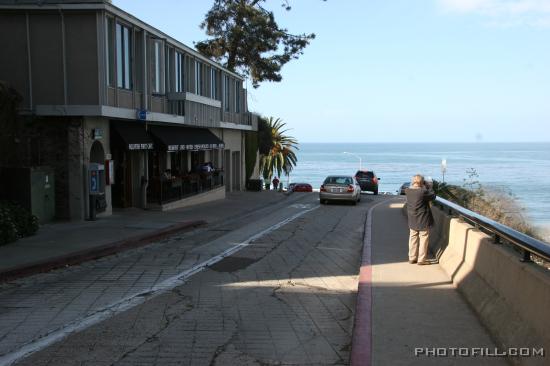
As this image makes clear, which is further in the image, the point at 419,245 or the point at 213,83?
the point at 213,83

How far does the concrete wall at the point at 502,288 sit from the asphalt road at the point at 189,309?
5.03 feet

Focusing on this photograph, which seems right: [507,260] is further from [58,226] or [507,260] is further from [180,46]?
[180,46]

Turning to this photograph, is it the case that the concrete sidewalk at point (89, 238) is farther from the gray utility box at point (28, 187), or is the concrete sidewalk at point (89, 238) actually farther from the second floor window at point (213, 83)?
the second floor window at point (213, 83)

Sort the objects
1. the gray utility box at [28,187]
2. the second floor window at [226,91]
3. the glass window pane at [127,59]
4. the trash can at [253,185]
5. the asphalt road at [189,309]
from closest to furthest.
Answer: the asphalt road at [189,309], the gray utility box at [28,187], the glass window pane at [127,59], the second floor window at [226,91], the trash can at [253,185]

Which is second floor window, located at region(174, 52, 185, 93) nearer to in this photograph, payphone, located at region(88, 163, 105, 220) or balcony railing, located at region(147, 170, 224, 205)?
balcony railing, located at region(147, 170, 224, 205)

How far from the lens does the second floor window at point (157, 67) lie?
2120 cm

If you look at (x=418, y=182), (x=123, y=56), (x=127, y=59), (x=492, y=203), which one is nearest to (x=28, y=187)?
(x=123, y=56)

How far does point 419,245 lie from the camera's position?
1036cm

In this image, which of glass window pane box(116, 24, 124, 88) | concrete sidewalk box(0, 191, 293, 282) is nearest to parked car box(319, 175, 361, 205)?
concrete sidewalk box(0, 191, 293, 282)

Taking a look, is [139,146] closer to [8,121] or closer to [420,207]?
[8,121]

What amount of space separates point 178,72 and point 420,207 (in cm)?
1690

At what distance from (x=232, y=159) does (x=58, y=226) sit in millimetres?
23137

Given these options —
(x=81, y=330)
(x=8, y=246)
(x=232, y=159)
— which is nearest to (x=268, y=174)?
(x=232, y=159)
